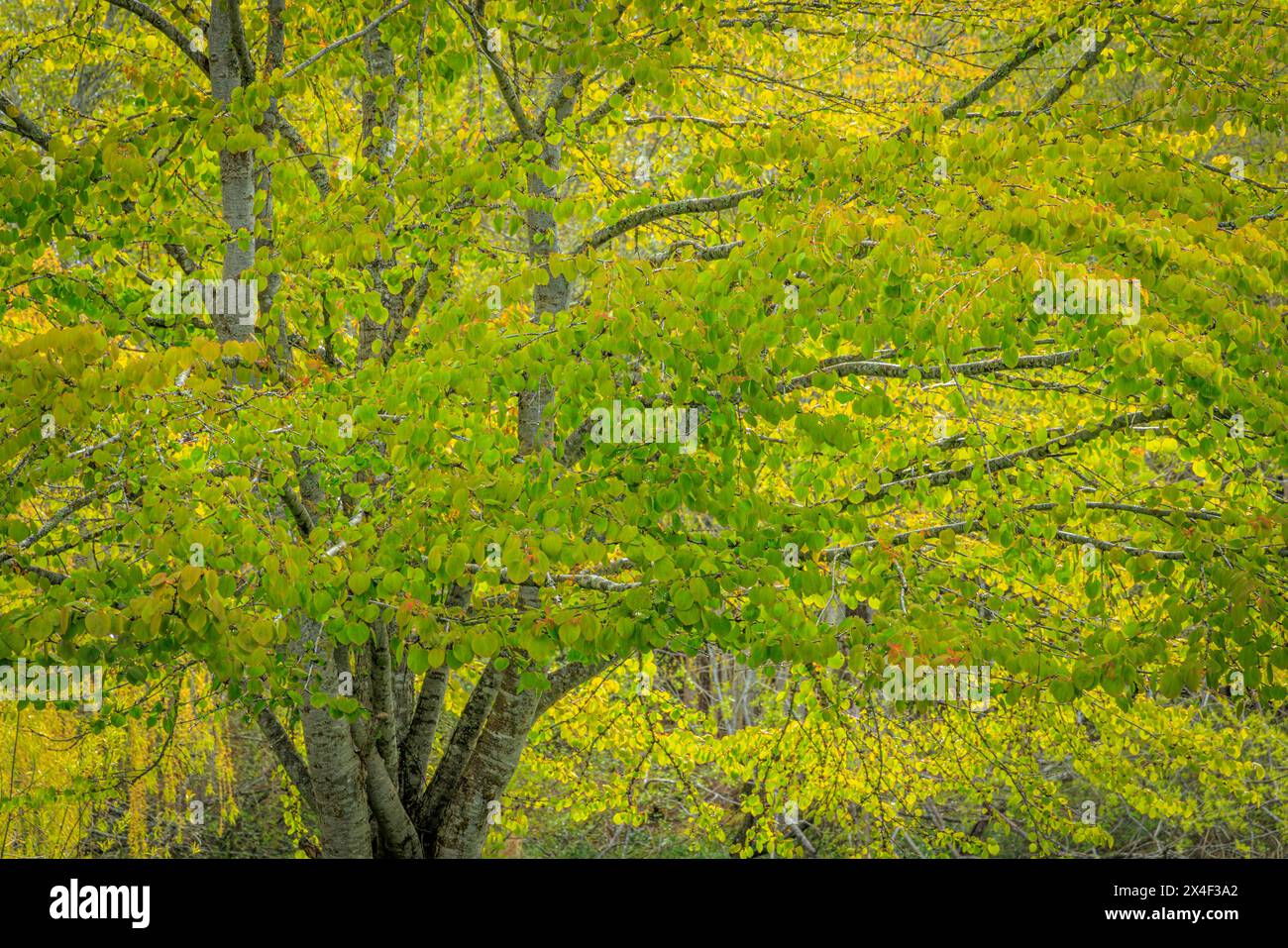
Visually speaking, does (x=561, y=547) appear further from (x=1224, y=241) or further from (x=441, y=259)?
(x=1224, y=241)

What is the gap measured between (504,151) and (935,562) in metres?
2.72

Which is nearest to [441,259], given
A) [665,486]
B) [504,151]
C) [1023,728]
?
[504,151]

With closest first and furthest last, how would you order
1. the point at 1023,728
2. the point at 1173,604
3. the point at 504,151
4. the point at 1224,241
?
1. the point at 1224,241
2. the point at 1173,604
3. the point at 504,151
4. the point at 1023,728

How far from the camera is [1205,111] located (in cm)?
418

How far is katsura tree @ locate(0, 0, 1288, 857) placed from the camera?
3.16 meters

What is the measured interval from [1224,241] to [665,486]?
6.41ft

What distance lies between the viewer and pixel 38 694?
4410 mm

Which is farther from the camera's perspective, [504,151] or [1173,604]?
[504,151]

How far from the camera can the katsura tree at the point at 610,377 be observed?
316cm

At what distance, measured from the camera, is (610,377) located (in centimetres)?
342
